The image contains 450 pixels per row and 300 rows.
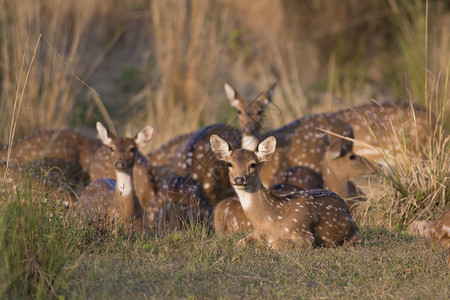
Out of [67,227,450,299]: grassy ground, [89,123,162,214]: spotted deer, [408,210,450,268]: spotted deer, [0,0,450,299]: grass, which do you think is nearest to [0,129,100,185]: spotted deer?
[89,123,162,214]: spotted deer

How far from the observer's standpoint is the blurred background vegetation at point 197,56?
11352 millimetres

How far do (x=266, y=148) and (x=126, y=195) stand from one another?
1.99 m

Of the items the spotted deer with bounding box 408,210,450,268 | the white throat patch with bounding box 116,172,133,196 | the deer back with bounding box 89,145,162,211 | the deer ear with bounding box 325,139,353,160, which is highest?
the white throat patch with bounding box 116,172,133,196

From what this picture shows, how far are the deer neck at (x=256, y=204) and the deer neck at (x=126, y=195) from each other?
1.67 m

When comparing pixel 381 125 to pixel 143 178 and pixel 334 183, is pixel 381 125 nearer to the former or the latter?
pixel 334 183

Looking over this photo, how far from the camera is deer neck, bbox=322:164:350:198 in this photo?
834cm

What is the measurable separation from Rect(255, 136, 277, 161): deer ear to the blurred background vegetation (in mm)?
4243

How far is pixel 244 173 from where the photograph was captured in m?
6.13

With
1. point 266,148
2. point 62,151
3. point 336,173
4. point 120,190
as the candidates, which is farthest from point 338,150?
point 62,151

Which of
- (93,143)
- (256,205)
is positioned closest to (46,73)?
(93,143)

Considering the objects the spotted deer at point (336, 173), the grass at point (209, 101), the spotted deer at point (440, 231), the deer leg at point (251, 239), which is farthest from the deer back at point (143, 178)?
the spotted deer at point (440, 231)

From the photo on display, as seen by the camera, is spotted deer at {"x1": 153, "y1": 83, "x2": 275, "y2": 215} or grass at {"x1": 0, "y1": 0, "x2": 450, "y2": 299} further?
spotted deer at {"x1": 153, "y1": 83, "x2": 275, "y2": 215}

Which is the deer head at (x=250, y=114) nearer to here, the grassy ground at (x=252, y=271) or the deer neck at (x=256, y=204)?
the deer neck at (x=256, y=204)

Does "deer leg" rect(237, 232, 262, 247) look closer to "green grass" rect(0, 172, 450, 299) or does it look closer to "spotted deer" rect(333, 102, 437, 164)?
"green grass" rect(0, 172, 450, 299)
